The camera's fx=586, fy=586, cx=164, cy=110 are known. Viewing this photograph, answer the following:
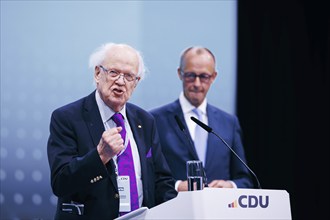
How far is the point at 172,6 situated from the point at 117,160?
191cm

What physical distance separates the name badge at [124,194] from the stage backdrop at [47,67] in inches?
47.9

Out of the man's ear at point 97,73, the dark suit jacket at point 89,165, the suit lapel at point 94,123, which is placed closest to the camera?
the dark suit jacket at point 89,165

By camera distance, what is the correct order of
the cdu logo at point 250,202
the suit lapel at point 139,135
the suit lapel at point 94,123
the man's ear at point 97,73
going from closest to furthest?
1. the cdu logo at point 250,202
2. the suit lapel at point 94,123
3. the suit lapel at point 139,135
4. the man's ear at point 97,73

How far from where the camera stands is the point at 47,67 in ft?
13.6

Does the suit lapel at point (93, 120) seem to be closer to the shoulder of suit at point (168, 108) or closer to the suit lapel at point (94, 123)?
the suit lapel at point (94, 123)

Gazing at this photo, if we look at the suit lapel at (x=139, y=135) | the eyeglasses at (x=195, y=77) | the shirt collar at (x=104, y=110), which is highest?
A: the eyeglasses at (x=195, y=77)

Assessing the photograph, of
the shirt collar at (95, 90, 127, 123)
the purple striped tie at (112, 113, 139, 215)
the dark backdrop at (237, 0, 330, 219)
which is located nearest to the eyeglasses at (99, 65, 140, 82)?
the shirt collar at (95, 90, 127, 123)

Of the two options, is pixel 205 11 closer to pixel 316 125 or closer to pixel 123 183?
pixel 316 125

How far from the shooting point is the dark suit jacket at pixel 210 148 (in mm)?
4137

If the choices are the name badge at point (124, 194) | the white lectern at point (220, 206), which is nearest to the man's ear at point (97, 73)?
the name badge at point (124, 194)

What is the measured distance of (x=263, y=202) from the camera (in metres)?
2.52

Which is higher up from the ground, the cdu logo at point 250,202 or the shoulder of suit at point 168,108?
the shoulder of suit at point 168,108

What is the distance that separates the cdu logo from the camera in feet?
7.99

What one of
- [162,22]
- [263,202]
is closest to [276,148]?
[162,22]
